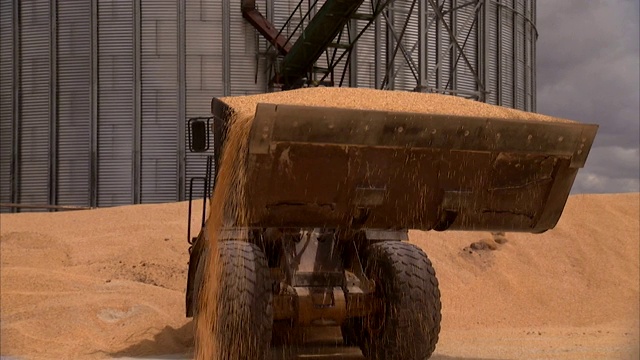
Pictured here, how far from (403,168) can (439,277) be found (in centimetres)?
857

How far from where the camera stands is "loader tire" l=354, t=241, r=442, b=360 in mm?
6934

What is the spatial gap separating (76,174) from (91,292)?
11.2 metres

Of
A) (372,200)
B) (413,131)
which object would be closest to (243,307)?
(372,200)

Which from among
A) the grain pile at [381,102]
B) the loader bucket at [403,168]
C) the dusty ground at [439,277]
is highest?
the grain pile at [381,102]

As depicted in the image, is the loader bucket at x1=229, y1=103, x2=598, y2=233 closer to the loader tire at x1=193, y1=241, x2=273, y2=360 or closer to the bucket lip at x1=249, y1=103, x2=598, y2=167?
the bucket lip at x1=249, y1=103, x2=598, y2=167

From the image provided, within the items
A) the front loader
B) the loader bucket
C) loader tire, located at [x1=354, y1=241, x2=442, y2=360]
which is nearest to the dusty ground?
loader tire, located at [x1=354, y1=241, x2=442, y2=360]

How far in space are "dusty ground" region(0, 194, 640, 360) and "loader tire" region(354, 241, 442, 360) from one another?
1.03 meters

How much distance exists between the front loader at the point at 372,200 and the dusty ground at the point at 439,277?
1148 mm

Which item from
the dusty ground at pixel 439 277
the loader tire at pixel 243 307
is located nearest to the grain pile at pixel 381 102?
the loader tire at pixel 243 307

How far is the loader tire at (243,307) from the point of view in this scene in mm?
6285

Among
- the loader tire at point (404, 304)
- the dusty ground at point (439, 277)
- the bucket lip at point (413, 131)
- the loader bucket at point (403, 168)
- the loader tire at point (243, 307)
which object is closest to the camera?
the bucket lip at point (413, 131)

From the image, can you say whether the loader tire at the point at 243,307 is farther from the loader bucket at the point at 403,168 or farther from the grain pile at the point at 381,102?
the grain pile at the point at 381,102

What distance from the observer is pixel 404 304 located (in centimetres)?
690

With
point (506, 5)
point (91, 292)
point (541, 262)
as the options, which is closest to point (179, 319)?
point (91, 292)
